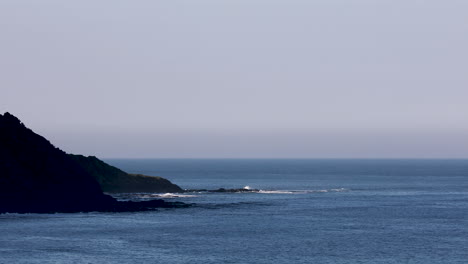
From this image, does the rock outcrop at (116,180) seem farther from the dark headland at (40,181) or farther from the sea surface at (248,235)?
the dark headland at (40,181)

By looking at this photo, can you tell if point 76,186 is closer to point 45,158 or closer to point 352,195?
point 45,158

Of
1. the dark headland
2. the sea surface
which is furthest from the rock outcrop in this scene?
the dark headland

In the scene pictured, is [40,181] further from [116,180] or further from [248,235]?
[116,180]

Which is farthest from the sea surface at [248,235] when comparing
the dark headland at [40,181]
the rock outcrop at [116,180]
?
the rock outcrop at [116,180]

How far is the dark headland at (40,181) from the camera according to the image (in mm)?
107938

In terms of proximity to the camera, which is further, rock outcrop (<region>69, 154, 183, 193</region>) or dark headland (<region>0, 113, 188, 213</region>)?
rock outcrop (<region>69, 154, 183, 193</region>)

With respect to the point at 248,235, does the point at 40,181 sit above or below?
above

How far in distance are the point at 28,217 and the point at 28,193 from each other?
8247 millimetres

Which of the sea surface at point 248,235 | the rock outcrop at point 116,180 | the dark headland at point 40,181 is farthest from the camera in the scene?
the rock outcrop at point 116,180

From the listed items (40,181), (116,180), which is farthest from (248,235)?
(116,180)

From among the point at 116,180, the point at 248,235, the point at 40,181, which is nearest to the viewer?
the point at 248,235

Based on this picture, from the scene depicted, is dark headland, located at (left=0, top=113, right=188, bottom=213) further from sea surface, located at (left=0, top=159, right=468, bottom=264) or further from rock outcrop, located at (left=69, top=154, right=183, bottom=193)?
rock outcrop, located at (left=69, top=154, right=183, bottom=193)

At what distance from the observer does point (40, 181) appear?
111 m

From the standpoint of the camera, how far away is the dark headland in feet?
354
